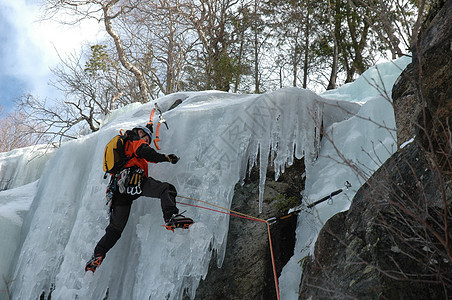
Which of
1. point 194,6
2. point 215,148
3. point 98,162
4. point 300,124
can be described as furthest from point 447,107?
point 194,6

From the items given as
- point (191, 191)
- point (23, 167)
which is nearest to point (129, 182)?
point (191, 191)

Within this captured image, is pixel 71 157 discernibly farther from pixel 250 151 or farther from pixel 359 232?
pixel 359 232

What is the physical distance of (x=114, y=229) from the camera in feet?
12.5

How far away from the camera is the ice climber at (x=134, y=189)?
12.0ft

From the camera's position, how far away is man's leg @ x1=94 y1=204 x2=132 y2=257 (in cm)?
375

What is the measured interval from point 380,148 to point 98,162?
3226mm

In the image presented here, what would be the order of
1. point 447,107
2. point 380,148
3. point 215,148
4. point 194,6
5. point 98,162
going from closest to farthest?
1. point 447,107
2. point 380,148
3. point 215,148
4. point 98,162
5. point 194,6

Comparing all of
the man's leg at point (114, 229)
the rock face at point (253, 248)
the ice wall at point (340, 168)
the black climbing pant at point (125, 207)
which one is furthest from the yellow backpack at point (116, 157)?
the ice wall at point (340, 168)

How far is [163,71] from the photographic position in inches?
510

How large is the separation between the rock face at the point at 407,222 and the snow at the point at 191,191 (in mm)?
858

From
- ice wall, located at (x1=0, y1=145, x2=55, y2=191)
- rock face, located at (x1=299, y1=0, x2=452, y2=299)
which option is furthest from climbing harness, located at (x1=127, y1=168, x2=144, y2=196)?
ice wall, located at (x1=0, y1=145, x2=55, y2=191)

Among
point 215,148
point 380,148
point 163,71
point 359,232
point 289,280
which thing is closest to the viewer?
Result: point 359,232

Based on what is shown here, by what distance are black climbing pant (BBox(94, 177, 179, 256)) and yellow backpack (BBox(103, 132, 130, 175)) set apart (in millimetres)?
276

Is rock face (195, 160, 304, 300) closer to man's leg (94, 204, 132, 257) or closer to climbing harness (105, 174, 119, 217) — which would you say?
man's leg (94, 204, 132, 257)
